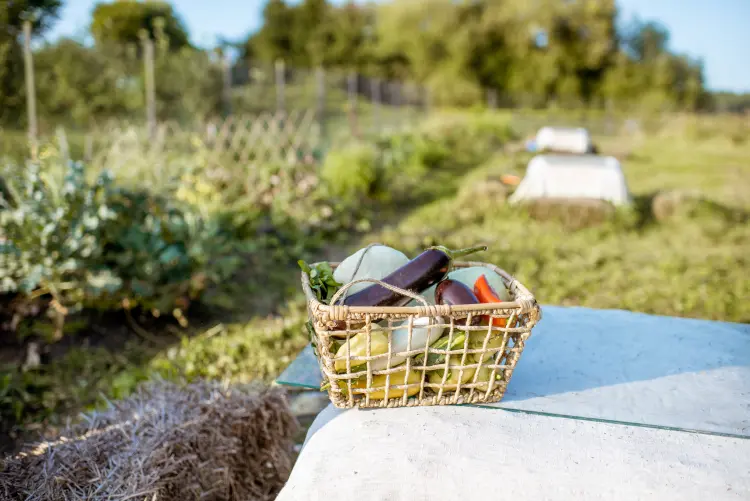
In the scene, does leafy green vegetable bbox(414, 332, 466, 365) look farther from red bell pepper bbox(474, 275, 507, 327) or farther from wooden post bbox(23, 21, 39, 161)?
wooden post bbox(23, 21, 39, 161)

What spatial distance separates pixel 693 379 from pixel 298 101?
14.1m

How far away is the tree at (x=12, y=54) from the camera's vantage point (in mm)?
5566

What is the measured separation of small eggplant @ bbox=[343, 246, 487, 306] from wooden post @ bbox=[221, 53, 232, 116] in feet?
30.0

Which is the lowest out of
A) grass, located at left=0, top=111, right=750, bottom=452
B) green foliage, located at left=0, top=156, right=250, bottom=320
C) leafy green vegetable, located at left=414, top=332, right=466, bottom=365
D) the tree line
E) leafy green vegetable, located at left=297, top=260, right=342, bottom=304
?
grass, located at left=0, top=111, right=750, bottom=452

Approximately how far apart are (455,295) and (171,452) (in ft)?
3.61

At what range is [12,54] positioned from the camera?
5.73 metres

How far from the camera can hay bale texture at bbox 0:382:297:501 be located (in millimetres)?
1693

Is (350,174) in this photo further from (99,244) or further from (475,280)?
(475,280)

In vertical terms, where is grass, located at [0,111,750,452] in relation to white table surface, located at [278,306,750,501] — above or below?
below

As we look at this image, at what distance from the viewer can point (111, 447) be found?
6.11ft

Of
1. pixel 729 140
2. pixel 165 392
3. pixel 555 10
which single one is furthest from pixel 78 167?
pixel 555 10

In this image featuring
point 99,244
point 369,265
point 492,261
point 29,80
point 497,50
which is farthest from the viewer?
point 497,50

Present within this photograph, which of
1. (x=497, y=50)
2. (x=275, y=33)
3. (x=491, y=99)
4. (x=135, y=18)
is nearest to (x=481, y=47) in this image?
(x=497, y=50)

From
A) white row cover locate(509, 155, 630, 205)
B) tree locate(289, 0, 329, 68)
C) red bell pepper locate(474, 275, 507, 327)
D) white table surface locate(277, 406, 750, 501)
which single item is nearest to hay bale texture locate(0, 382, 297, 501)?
white table surface locate(277, 406, 750, 501)
